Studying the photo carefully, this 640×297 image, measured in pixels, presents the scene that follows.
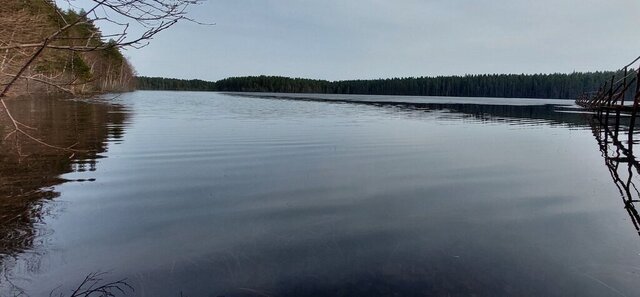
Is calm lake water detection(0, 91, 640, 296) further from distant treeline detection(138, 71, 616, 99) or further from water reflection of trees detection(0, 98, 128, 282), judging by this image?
distant treeline detection(138, 71, 616, 99)

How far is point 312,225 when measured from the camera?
762 centimetres

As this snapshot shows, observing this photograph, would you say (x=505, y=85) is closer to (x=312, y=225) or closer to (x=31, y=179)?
(x=312, y=225)

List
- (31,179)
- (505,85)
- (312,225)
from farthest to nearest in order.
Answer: (505,85)
(31,179)
(312,225)

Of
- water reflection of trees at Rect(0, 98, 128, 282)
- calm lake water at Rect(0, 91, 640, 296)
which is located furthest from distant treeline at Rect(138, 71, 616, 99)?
water reflection of trees at Rect(0, 98, 128, 282)

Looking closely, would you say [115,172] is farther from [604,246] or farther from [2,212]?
[604,246]

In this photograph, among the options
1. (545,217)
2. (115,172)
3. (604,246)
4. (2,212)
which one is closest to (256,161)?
(115,172)

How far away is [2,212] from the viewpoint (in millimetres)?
7547

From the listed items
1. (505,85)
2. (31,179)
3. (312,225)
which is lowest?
(312,225)

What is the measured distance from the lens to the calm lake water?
18.0 ft

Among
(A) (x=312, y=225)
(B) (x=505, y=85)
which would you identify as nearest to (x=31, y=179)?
(A) (x=312, y=225)

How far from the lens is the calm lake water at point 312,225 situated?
548 centimetres

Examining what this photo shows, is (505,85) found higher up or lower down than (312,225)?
higher up

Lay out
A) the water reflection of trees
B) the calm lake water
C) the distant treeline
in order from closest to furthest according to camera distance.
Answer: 1. the calm lake water
2. the water reflection of trees
3. the distant treeline

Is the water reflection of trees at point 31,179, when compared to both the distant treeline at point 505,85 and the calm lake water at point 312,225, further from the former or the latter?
the distant treeline at point 505,85
